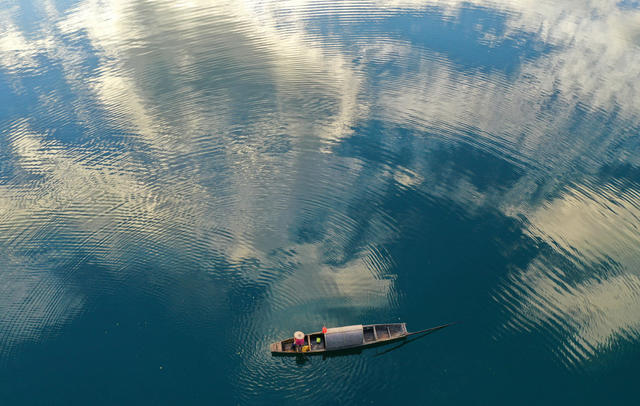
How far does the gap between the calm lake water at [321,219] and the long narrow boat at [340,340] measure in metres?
1.18

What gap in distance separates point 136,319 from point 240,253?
355 inches

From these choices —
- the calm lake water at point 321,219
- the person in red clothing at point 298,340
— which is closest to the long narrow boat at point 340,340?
the person in red clothing at point 298,340

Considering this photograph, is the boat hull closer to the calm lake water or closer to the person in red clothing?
the person in red clothing

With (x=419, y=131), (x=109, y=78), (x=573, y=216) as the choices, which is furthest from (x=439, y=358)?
(x=109, y=78)

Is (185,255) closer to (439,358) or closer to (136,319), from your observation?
(136,319)

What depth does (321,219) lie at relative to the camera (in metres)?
36.3

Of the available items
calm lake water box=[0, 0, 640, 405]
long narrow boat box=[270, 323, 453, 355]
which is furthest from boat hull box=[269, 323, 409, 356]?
calm lake water box=[0, 0, 640, 405]

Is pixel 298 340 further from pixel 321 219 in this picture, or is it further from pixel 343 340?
pixel 321 219

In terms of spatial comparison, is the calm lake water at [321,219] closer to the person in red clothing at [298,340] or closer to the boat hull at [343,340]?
the boat hull at [343,340]

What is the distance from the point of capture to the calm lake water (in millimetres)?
27266

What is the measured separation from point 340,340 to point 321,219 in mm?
12113

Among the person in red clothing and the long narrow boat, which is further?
the long narrow boat

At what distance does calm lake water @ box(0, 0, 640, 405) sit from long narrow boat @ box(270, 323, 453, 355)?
1.18 metres

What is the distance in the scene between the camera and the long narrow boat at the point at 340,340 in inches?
1061
